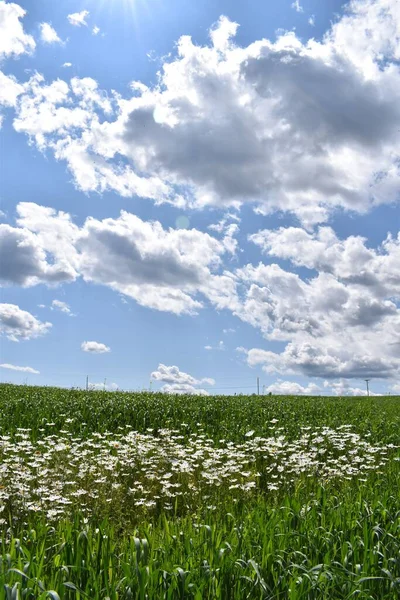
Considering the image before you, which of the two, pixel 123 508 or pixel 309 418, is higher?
pixel 309 418

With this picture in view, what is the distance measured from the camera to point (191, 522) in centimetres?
699

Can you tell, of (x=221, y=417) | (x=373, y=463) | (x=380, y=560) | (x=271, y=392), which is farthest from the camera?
(x=271, y=392)

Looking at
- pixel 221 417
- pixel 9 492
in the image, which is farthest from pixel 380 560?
pixel 221 417

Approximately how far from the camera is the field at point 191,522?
189 inches

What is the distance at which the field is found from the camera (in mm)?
4793

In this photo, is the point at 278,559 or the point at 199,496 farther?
the point at 199,496

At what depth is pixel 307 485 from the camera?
1146 cm

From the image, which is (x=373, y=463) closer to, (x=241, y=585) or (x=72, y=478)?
(x=72, y=478)

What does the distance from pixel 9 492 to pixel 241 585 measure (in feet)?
19.7

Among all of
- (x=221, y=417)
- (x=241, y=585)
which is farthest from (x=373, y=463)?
(x=241, y=585)

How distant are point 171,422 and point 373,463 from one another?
8322 mm

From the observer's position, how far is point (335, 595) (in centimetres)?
518

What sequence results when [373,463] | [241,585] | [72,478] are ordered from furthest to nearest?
[373,463] → [72,478] → [241,585]

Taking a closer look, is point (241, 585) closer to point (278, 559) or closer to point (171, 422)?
point (278, 559)
